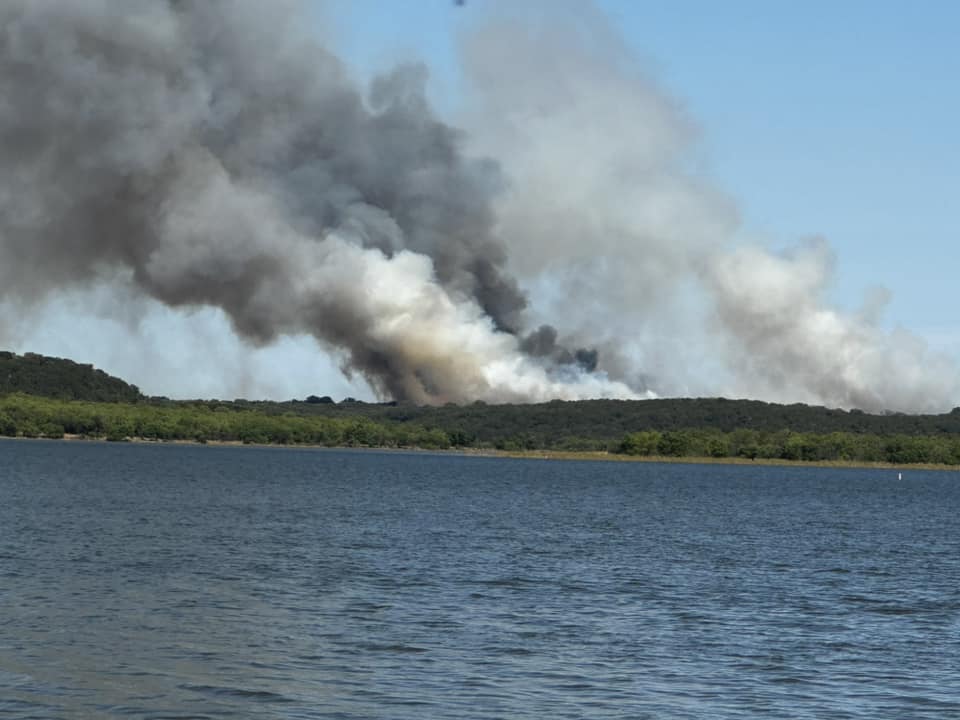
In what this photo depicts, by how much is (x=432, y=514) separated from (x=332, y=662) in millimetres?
55698

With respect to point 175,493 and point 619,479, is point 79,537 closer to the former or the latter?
point 175,493

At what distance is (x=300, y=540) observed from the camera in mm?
58688

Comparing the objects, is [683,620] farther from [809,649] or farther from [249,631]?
[249,631]

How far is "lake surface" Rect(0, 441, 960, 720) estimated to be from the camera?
25.8 metres

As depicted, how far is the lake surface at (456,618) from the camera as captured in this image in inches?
1016

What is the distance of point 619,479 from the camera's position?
179 meters

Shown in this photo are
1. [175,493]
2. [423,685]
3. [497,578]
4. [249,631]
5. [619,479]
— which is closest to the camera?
[423,685]

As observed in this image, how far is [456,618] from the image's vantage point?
35562 millimetres

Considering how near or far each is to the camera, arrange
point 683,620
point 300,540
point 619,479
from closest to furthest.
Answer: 1. point 683,620
2. point 300,540
3. point 619,479

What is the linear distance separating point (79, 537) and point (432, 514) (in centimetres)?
3174

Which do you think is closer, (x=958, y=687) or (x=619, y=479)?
(x=958, y=687)

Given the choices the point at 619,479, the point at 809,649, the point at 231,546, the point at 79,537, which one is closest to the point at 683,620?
the point at 809,649

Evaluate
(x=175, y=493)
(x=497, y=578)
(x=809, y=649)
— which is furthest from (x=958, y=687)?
(x=175, y=493)

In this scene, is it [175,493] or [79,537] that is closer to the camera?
[79,537]
